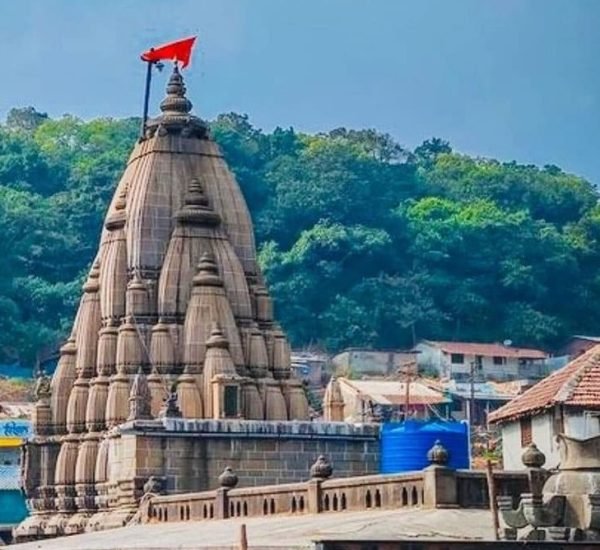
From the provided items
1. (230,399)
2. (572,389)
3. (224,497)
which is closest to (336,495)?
(224,497)

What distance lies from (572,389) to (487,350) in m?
67.7

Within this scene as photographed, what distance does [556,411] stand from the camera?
28.2 metres

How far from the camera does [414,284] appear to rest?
104062 millimetres

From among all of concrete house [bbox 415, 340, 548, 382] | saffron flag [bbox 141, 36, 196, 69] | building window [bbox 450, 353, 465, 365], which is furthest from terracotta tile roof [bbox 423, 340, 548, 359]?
saffron flag [bbox 141, 36, 196, 69]

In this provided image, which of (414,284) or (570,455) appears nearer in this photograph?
(570,455)

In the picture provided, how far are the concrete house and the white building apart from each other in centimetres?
6180

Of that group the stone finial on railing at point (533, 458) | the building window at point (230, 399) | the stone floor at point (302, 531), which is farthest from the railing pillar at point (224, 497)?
the stone finial on railing at point (533, 458)

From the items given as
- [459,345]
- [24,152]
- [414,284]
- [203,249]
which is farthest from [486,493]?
[24,152]

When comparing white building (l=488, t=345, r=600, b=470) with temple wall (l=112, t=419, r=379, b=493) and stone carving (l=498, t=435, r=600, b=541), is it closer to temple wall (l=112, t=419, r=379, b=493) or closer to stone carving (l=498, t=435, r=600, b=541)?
temple wall (l=112, t=419, r=379, b=493)

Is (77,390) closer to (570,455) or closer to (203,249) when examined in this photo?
(203,249)

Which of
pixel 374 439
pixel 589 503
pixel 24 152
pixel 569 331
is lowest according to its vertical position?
pixel 589 503

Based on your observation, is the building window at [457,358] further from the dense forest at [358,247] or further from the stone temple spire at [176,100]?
the stone temple spire at [176,100]

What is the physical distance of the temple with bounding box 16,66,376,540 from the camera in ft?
114

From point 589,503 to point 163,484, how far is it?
52.2 feet
